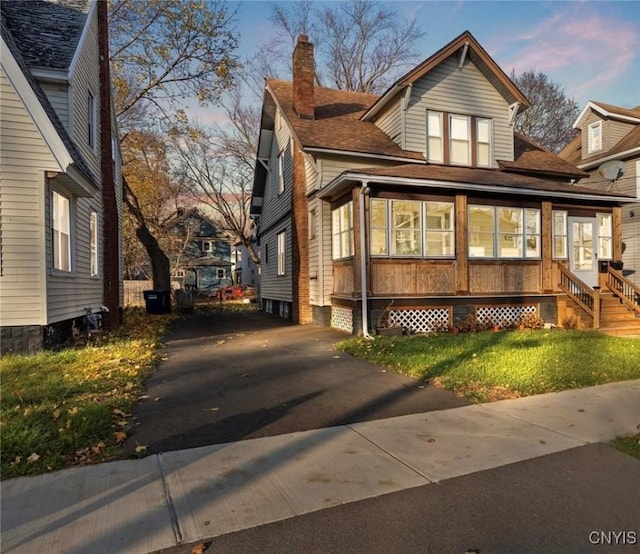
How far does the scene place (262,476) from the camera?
3680 mm

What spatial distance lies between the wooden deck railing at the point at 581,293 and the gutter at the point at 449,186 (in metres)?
2.20

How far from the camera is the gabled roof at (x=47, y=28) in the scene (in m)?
→ 10.7

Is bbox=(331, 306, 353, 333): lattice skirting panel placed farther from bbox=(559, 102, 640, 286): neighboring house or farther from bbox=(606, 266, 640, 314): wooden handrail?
bbox=(559, 102, 640, 286): neighboring house

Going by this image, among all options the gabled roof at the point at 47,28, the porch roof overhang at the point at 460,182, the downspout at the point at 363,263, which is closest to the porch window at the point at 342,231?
the porch roof overhang at the point at 460,182

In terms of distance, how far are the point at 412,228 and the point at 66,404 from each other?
9439 millimetres

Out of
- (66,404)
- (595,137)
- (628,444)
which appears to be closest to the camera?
(628,444)

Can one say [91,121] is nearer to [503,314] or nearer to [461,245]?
[461,245]

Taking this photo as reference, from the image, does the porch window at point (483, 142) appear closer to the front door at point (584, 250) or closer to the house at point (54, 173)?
the front door at point (584, 250)

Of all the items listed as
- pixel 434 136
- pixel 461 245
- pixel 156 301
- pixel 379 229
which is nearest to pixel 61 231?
pixel 379 229

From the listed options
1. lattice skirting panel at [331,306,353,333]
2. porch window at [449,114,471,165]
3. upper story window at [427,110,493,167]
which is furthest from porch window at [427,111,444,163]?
lattice skirting panel at [331,306,353,333]

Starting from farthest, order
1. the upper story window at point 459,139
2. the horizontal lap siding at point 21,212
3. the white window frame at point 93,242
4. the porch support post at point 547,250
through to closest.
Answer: the upper story window at point 459,139 → the porch support post at point 547,250 → the white window frame at point 93,242 → the horizontal lap siding at point 21,212

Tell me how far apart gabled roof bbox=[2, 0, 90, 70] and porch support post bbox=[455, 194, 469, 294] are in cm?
1028

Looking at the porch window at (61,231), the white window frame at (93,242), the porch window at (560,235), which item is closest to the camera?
the porch window at (61,231)

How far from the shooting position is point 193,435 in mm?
4652
